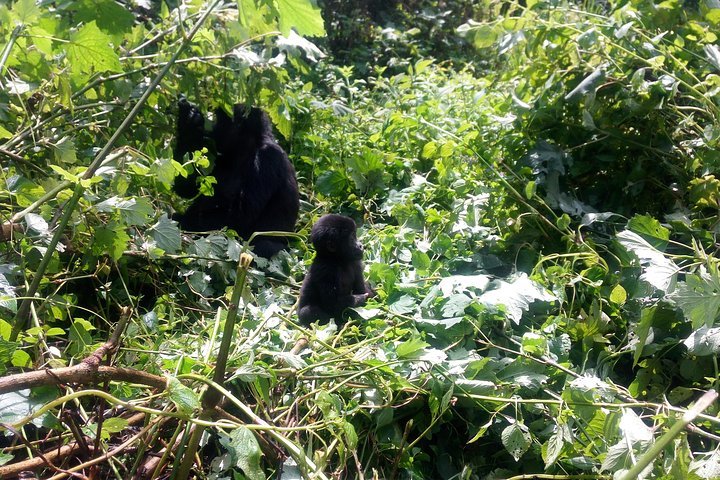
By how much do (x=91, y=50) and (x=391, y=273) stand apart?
4.72 ft

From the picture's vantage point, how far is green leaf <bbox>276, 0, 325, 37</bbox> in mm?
1851

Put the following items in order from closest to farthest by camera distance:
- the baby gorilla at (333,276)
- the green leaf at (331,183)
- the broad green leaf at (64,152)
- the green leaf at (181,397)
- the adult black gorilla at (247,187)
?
the green leaf at (181,397), the broad green leaf at (64,152), the baby gorilla at (333,276), the adult black gorilla at (247,187), the green leaf at (331,183)

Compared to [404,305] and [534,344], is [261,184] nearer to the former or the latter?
[404,305]

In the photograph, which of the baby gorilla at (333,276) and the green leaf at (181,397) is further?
the baby gorilla at (333,276)

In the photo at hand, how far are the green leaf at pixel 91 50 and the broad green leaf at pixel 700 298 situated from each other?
1.87 meters

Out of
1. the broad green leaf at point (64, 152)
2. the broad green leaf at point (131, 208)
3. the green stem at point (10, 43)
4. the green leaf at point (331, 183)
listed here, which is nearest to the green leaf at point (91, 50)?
the green stem at point (10, 43)

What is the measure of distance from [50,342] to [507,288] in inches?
62.7

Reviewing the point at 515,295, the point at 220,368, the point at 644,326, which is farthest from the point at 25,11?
the point at 644,326

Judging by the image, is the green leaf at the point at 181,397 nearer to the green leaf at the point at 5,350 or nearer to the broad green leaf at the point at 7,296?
the green leaf at the point at 5,350

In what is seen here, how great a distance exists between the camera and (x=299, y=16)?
1.88 m

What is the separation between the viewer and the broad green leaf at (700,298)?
199 centimetres

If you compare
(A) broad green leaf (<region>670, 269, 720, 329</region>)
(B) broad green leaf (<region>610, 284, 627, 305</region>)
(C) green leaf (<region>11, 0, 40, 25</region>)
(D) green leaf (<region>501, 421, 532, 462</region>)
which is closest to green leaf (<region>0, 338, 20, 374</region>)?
(C) green leaf (<region>11, 0, 40, 25</region>)

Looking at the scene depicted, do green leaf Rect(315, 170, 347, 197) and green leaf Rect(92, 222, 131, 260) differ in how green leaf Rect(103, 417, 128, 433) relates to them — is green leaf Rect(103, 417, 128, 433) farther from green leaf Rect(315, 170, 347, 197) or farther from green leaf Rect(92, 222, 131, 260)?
green leaf Rect(315, 170, 347, 197)

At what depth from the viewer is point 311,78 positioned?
6.96 metres
